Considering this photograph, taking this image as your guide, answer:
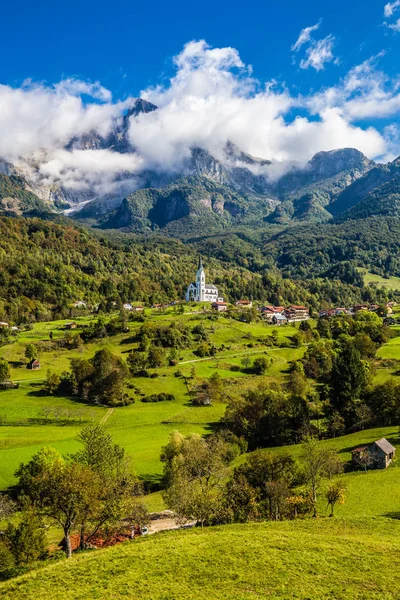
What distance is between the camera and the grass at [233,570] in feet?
71.8

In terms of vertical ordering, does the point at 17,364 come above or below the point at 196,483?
above

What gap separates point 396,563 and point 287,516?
18.1 metres

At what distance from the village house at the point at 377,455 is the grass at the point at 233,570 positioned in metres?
23.9

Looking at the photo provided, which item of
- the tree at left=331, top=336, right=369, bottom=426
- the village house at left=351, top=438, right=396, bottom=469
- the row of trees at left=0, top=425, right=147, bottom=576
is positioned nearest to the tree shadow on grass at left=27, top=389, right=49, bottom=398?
the row of trees at left=0, top=425, right=147, bottom=576

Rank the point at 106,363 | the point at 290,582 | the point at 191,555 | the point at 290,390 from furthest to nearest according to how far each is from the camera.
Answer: the point at 106,363 → the point at 290,390 → the point at 191,555 → the point at 290,582

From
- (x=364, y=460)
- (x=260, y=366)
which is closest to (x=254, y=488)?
(x=364, y=460)

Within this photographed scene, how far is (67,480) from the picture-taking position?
3397cm

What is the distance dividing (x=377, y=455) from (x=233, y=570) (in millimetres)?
36962

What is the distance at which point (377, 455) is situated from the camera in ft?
178

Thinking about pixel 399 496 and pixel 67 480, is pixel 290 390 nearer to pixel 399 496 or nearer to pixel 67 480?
pixel 399 496

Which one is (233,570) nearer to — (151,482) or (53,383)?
(151,482)

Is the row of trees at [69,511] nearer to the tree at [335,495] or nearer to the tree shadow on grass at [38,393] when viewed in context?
the tree at [335,495]

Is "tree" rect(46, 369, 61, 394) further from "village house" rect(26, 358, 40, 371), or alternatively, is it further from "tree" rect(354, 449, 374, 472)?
"tree" rect(354, 449, 374, 472)

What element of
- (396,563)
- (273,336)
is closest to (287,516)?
(396,563)
